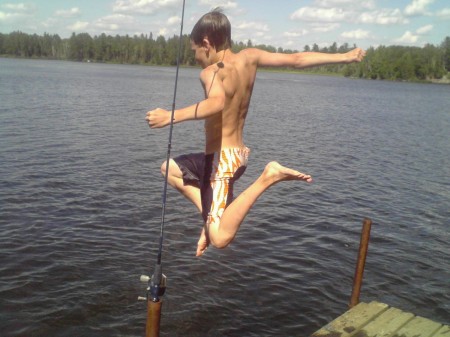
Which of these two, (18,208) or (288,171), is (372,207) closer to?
(18,208)

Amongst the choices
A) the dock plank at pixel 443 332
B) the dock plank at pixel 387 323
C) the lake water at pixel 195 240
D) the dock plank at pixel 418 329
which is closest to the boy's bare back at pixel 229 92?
the dock plank at pixel 387 323

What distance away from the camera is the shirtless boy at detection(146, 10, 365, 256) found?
4676mm

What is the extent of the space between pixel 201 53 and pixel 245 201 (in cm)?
161

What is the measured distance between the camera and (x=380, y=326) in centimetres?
762

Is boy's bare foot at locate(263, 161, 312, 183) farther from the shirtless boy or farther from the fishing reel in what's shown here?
the fishing reel

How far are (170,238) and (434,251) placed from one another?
8.02 m

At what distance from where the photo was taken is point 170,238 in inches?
557

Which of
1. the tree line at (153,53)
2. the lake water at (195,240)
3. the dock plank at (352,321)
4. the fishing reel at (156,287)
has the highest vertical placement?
the tree line at (153,53)

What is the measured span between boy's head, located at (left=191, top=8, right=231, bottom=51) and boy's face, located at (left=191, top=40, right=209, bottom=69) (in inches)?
1.7

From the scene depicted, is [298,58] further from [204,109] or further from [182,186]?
[182,186]

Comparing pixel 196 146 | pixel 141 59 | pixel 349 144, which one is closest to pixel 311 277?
pixel 196 146

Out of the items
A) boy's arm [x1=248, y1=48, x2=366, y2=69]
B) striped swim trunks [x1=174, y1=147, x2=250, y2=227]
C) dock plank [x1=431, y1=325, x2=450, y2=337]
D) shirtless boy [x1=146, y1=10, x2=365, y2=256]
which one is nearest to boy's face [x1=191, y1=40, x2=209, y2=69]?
shirtless boy [x1=146, y1=10, x2=365, y2=256]

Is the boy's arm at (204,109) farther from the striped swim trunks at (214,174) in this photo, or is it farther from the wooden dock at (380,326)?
the wooden dock at (380,326)

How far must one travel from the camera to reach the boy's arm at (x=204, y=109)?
4.18 meters
